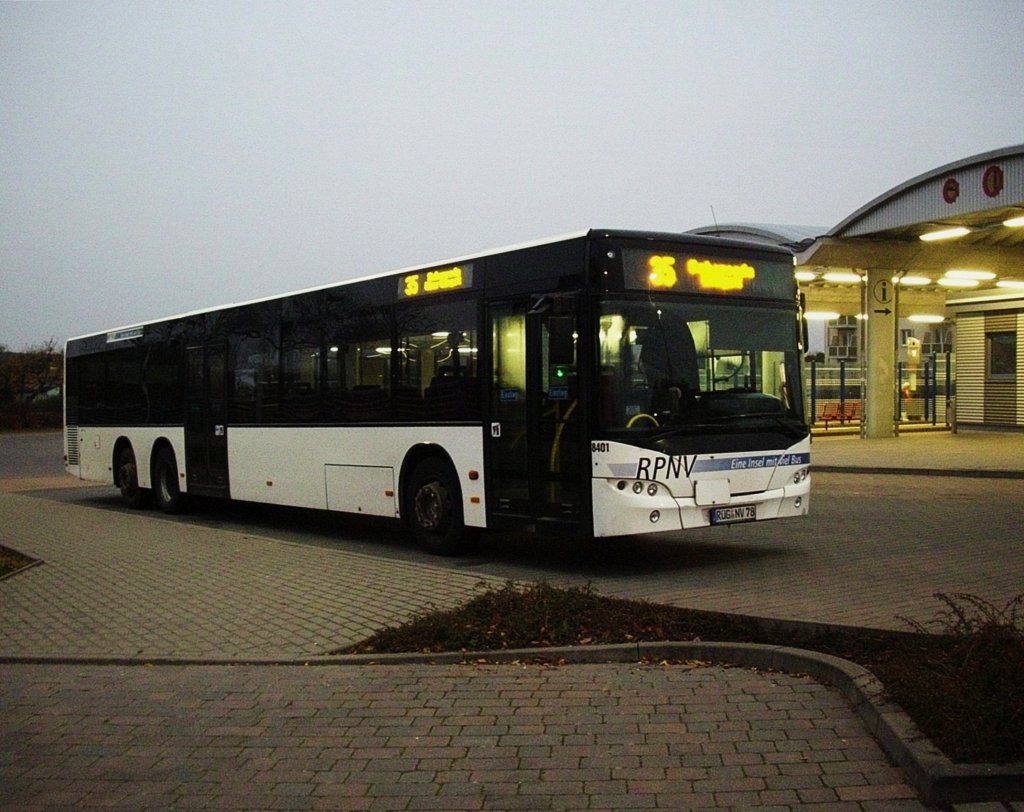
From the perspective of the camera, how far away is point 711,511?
1033 centimetres

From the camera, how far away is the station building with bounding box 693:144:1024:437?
24.2 meters

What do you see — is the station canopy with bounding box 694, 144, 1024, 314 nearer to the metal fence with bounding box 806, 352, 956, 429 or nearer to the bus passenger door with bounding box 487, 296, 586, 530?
the metal fence with bounding box 806, 352, 956, 429

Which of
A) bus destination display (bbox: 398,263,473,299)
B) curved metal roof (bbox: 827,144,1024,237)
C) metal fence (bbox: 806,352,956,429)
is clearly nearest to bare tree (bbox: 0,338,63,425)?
metal fence (bbox: 806,352,956,429)

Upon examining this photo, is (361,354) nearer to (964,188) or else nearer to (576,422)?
(576,422)

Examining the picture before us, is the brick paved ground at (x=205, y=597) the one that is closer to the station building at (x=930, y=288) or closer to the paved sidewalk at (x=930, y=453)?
the paved sidewalk at (x=930, y=453)

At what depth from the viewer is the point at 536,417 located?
10.6 meters

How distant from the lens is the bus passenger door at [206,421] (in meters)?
16.3

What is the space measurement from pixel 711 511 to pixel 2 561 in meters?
7.46

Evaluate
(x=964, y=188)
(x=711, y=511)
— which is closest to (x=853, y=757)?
(x=711, y=511)

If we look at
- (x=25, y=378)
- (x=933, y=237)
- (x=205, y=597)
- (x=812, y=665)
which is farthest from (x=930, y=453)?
(x=25, y=378)

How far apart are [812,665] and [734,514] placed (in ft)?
13.2

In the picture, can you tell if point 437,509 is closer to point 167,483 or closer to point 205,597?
point 205,597

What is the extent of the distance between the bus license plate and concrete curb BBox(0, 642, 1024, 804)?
3.48 m

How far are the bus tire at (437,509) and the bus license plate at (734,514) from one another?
2.65 metres
